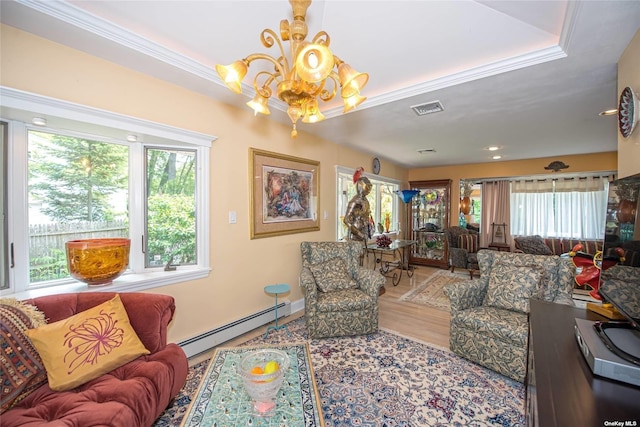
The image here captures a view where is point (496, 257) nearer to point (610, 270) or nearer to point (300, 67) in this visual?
point (610, 270)

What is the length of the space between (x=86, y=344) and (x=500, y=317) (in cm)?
286

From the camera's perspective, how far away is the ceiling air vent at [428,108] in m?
2.52

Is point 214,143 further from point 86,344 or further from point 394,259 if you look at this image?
point 394,259

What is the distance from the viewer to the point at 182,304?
7.45 ft

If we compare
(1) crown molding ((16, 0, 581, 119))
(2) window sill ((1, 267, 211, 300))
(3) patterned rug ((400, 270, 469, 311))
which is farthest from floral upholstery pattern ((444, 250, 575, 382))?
(2) window sill ((1, 267, 211, 300))

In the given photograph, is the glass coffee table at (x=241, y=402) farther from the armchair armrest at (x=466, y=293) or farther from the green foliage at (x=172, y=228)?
the armchair armrest at (x=466, y=293)

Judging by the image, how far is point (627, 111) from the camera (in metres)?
1.54

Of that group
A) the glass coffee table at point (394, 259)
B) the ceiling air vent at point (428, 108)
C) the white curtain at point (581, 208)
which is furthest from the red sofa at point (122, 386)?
the white curtain at point (581, 208)

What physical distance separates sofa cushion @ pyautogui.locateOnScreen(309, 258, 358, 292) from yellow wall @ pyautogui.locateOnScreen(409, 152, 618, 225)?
4.13m

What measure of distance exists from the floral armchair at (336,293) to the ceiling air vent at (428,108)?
1794 mm

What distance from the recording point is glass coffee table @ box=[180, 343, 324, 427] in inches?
42.4

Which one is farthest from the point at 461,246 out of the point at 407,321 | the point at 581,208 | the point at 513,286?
the point at 513,286

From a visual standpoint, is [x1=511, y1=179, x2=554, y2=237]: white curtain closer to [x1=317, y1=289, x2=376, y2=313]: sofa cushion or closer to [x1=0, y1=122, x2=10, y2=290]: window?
[x1=317, y1=289, x2=376, y2=313]: sofa cushion

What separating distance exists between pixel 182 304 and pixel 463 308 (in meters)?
2.55
